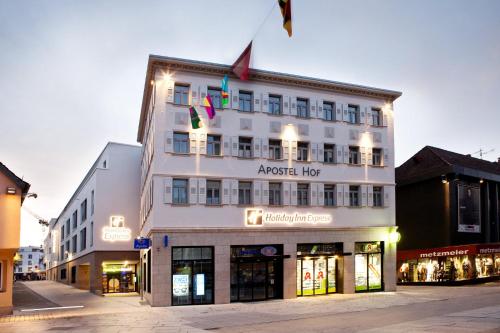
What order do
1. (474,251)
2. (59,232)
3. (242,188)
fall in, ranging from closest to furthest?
1. (242,188)
2. (474,251)
3. (59,232)

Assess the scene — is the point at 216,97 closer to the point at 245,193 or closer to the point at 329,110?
the point at 245,193

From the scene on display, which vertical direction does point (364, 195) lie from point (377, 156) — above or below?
below

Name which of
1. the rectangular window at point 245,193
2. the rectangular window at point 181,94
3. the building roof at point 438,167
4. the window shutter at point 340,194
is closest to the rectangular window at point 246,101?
→ the rectangular window at point 181,94

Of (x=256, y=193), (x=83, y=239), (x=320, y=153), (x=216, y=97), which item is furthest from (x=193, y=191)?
(x=83, y=239)

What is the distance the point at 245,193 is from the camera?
35781 millimetres

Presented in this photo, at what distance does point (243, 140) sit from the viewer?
36250 millimetres

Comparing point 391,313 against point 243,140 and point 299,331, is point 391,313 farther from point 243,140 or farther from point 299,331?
point 243,140

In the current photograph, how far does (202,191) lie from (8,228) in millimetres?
10835

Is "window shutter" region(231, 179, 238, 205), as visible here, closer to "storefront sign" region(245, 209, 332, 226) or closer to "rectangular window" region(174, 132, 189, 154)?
"storefront sign" region(245, 209, 332, 226)

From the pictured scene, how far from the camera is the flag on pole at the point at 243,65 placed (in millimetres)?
33906

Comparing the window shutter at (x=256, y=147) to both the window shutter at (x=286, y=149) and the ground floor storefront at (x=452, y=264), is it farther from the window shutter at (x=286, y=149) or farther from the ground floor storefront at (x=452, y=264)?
the ground floor storefront at (x=452, y=264)

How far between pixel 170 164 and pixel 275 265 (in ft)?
29.9

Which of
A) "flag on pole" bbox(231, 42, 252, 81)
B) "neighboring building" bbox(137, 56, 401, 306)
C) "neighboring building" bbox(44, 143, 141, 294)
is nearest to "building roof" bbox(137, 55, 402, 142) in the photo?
"neighboring building" bbox(137, 56, 401, 306)

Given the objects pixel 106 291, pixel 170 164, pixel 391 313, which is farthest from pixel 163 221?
pixel 106 291
